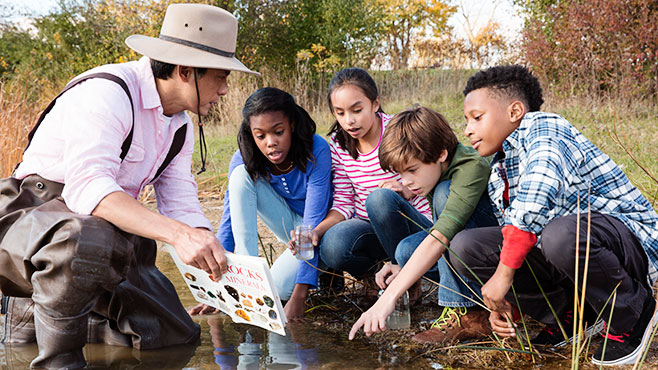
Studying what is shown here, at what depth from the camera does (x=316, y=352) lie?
2.68 meters

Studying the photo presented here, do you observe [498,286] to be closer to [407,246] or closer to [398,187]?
[407,246]

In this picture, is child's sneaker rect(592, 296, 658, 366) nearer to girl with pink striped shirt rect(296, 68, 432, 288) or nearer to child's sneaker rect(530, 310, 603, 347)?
child's sneaker rect(530, 310, 603, 347)

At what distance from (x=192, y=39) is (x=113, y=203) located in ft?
2.89

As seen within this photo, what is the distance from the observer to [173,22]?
2727mm

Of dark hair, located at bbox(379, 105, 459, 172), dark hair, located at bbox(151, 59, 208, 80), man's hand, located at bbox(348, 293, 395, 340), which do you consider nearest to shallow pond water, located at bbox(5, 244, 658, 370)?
man's hand, located at bbox(348, 293, 395, 340)

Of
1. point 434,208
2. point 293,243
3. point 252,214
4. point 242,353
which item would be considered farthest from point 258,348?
point 434,208

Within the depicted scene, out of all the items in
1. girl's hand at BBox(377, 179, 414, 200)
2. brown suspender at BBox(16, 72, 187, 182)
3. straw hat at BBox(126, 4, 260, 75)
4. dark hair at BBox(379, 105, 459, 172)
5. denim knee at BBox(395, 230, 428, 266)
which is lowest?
denim knee at BBox(395, 230, 428, 266)

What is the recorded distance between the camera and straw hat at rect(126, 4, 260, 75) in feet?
8.67

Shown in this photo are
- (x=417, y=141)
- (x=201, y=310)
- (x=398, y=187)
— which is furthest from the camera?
(x=201, y=310)

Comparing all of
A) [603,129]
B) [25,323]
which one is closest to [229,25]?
[25,323]

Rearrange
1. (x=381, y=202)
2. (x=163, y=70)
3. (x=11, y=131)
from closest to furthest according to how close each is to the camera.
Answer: (x=163, y=70), (x=381, y=202), (x=11, y=131)

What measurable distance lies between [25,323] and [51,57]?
14546 millimetres

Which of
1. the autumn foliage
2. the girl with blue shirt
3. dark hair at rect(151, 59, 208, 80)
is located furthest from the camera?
the autumn foliage

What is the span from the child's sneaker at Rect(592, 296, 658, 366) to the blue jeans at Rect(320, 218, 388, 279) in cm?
130
